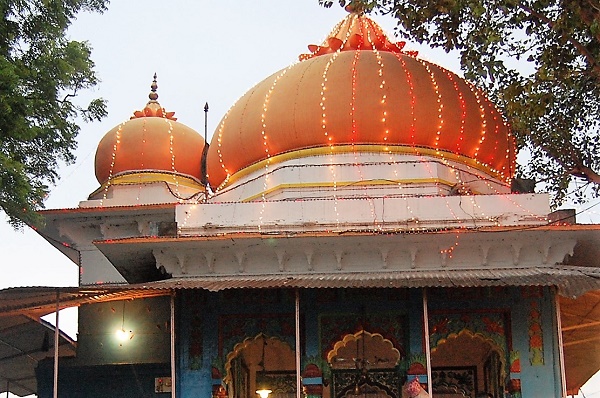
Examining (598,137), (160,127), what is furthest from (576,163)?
(160,127)

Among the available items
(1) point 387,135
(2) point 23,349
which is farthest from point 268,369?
(1) point 387,135

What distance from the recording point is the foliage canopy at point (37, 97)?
36.6ft

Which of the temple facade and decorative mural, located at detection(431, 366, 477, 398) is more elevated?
the temple facade

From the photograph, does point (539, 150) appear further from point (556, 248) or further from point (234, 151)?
point (234, 151)

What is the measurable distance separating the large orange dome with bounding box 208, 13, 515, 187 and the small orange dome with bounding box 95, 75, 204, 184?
3.29 metres

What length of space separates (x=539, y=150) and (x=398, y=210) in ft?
13.2

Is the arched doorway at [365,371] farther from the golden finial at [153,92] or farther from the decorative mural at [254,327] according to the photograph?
the golden finial at [153,92]

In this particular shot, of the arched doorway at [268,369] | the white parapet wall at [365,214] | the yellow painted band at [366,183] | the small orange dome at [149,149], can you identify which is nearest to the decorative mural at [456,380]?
the arched doorway at [268,369]

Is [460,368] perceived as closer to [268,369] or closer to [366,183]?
[268,369]

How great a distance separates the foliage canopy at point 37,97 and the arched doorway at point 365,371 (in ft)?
18.7

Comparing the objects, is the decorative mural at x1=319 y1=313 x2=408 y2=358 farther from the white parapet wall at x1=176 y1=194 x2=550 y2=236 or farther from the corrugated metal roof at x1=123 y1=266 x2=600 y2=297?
the white parapet wall at x1=176 y1=194 x2=550 y2=236

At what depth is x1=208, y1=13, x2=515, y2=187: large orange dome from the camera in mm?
15859

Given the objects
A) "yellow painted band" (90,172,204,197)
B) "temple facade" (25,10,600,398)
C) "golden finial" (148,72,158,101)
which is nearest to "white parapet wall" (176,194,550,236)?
"temple facade" (25,10,600,398)

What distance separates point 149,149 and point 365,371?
737 centimetres
